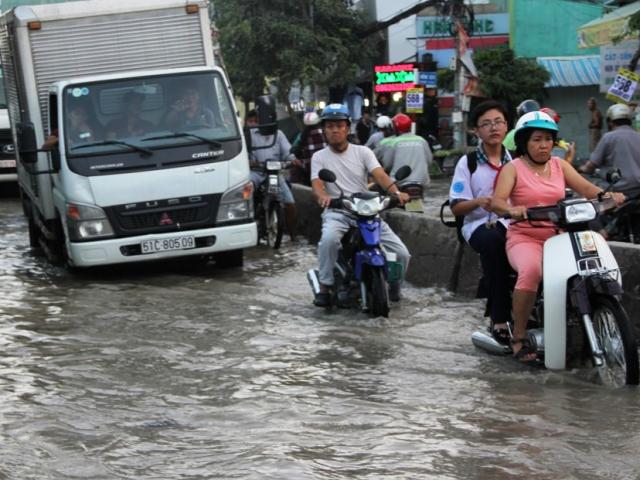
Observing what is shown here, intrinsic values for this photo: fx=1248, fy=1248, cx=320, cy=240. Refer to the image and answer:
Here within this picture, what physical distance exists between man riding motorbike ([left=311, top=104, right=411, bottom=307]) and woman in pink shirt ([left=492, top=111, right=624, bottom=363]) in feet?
7.83

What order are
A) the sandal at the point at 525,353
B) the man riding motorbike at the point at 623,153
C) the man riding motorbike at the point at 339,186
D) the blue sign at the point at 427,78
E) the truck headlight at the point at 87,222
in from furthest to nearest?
the blue sign at the point at 427,78 < the truck headlight at the point at 87,222 < the man riding motorbike at the point at 623,153 < the man riding motorbike at the point at 339,186 < the sandal at the point at 525,353

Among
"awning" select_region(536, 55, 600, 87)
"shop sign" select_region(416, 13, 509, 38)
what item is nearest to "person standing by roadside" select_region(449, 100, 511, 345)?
"awning" select_region(536, 55, 600, 87)

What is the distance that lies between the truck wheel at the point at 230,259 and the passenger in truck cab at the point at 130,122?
1.59 m

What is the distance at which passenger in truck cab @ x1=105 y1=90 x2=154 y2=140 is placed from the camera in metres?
12.2

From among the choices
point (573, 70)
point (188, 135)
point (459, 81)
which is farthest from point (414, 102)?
point (188, 135)

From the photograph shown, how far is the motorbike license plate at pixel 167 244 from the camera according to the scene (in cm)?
1202

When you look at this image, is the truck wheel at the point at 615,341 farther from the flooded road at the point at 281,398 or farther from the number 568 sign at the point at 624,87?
the number 568 sign at the point at 624,87

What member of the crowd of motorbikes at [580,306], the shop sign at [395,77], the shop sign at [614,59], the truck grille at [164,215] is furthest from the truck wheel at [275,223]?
the shop sign at [395,77]

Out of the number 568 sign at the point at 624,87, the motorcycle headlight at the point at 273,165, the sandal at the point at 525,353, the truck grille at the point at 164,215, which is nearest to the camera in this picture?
the sandal at the point at 525,353

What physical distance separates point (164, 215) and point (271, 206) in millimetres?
3024

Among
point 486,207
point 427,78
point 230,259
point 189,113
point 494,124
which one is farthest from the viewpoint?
point 427,78

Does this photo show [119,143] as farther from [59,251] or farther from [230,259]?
[59,251]

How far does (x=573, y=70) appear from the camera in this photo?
33688 millimetres

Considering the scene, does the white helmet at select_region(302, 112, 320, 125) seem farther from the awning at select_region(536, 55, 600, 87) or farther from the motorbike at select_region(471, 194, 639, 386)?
the awning at select_region(536, 55, 600, 87)
